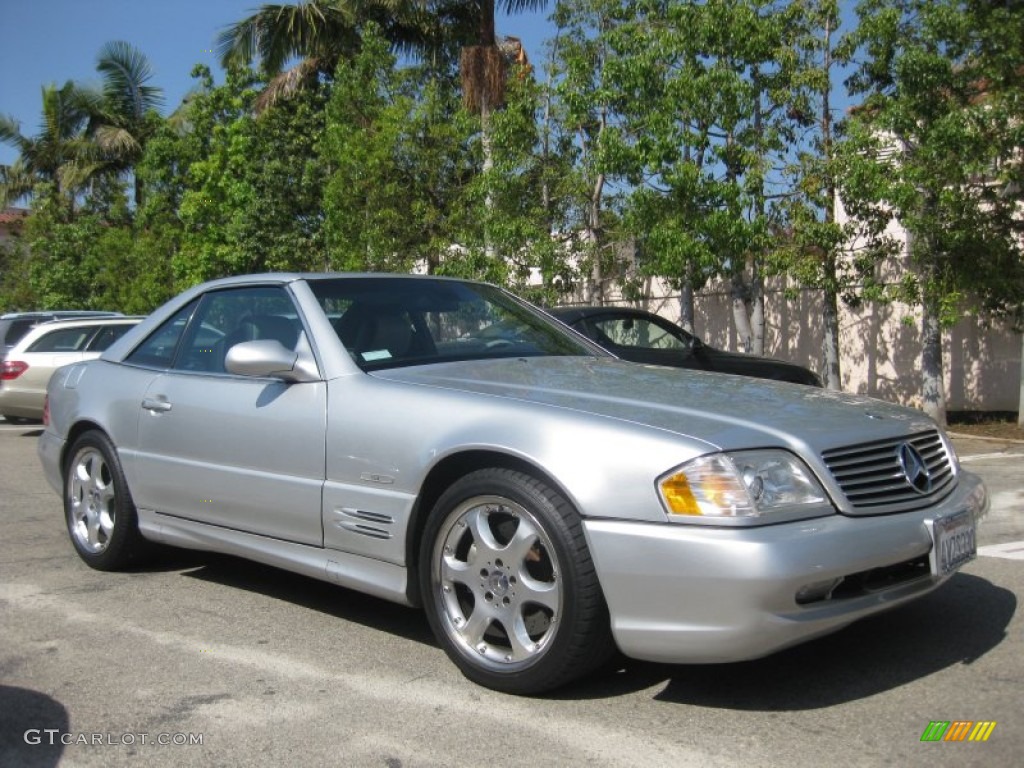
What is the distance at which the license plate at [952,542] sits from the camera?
3543 mm

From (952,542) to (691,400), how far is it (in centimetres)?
103

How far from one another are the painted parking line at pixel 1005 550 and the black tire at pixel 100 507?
178 inches

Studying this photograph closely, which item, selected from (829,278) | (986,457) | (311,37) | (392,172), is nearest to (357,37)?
(311,37)

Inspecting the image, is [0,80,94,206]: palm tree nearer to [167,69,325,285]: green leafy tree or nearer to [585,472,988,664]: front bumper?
[167,69,325,285]: green leafy tree

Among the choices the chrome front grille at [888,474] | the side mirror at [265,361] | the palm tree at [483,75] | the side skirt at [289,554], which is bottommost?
the side skirt at [289,554]

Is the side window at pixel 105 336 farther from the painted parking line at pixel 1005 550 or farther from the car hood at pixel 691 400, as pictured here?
the painted parking line at pixel 1005 550

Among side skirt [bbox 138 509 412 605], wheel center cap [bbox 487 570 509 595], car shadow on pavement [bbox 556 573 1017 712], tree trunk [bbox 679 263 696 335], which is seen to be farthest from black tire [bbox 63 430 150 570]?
tree trunk [bbox 679 263 696 335]

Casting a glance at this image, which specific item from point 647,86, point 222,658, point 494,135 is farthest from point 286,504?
point 494,135

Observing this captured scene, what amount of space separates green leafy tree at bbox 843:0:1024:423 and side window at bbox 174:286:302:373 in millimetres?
8349

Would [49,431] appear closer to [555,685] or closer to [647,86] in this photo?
[555,685]

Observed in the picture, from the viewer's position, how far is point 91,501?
221 inches

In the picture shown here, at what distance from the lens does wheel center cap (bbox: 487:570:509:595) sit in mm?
3668

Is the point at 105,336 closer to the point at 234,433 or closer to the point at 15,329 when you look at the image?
the point at 15,329

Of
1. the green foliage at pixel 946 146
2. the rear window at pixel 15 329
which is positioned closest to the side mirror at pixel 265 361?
the green foliage at pixel 946 146
